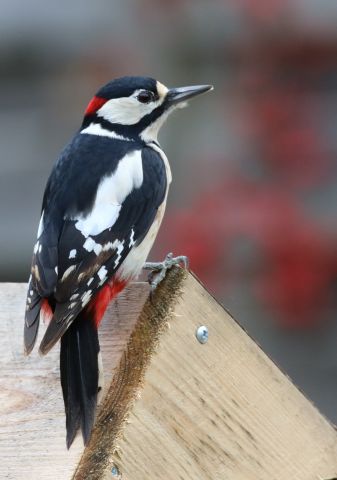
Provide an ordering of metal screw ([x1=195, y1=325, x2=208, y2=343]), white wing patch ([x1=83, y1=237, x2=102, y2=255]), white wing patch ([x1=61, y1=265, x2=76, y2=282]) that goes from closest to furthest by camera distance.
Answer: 1. metal screw ([x1=195, y1=325, x2=208, y2=343])
2. white wing patch ([x1=61, y1=265, x2=76, y2=282])
3. white wing patch ([x1=83, y1=237, x2=102, y2=255])

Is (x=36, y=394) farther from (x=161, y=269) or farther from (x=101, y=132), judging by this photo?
(x=101, y=132)

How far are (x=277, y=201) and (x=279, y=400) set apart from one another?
1.93 metres

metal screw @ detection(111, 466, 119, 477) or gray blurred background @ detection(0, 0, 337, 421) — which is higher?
metal screw @ detection(111, 466, 119, 477)

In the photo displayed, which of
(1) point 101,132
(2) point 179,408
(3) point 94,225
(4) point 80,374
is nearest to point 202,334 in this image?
(2) point 179,408

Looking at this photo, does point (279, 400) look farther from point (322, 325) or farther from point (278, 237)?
point (322, 325)

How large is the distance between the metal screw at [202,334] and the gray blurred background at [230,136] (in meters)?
1.84

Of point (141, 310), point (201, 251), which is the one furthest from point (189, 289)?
point (201, 251)

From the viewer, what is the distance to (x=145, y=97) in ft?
11.7

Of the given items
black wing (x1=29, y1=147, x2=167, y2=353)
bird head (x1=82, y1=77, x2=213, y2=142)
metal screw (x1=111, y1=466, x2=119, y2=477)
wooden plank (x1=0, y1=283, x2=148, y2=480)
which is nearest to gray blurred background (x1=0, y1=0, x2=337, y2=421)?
bird head (x1=82, y1=77, x2=213, y2=142)

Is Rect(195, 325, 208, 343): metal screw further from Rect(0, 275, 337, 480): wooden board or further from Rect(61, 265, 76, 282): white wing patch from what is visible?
Rect(61, 265, 76, 282): white wing patch

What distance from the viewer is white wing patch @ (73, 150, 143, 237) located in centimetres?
299

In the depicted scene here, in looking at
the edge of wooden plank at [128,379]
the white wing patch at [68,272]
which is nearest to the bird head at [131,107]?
the white wing patch at [68,272]

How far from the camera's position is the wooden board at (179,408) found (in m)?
2.51

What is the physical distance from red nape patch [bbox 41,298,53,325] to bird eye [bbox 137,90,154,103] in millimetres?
951
